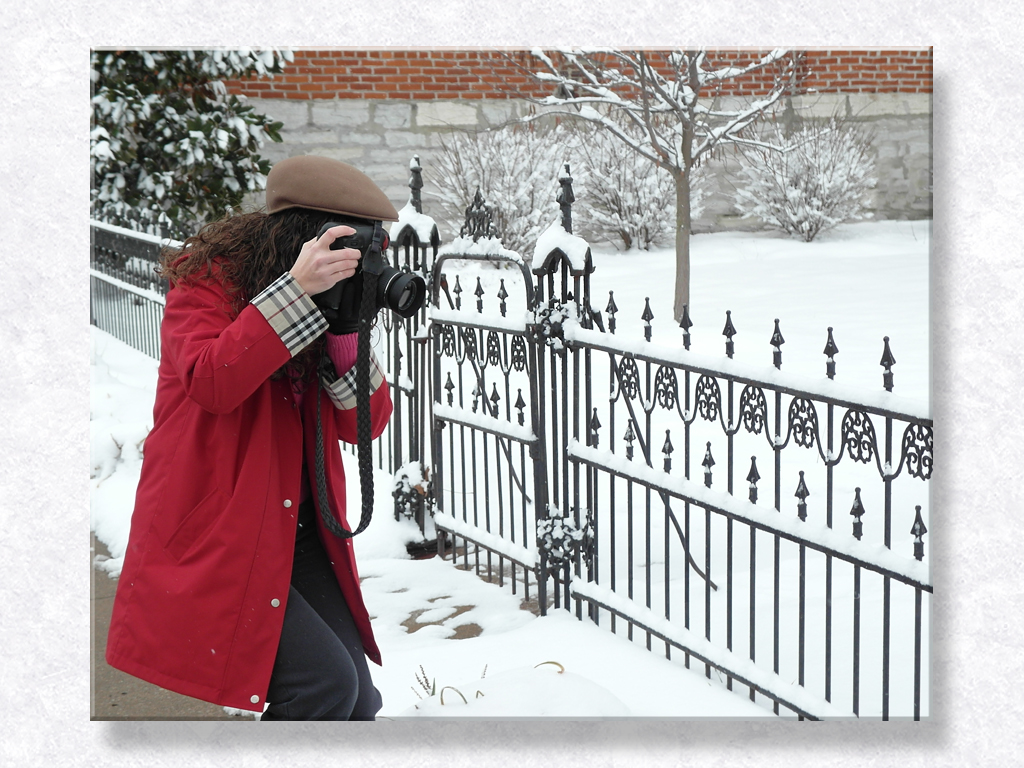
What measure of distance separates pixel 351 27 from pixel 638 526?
4.94 feet

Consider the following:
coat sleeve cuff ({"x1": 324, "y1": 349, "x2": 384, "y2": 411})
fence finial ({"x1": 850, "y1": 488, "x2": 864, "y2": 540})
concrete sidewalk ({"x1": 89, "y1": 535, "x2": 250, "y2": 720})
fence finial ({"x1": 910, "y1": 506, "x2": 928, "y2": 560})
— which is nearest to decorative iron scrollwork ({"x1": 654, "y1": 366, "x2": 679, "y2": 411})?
fence finial ({"x1": 850, "y1": 488, "x2": 864, "y2": 540})

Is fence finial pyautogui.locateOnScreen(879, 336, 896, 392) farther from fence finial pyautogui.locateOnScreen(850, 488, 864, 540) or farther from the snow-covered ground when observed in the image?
fence finial pyautogui.locateOnScreen(850, 488, 864, 540)

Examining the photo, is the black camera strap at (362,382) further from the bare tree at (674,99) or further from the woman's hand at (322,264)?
the bare tree at (674,99)

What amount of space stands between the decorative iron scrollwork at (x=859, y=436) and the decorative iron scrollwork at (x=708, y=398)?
32 centimetres

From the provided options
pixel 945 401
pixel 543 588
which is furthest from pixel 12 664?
pixel 945 401

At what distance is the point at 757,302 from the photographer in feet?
7.48

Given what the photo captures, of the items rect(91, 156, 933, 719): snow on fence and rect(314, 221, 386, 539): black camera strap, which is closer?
rect(314, 221, 386, 539): black camera strap

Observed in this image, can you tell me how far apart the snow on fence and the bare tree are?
8.9 inches

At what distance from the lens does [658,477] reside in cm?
251

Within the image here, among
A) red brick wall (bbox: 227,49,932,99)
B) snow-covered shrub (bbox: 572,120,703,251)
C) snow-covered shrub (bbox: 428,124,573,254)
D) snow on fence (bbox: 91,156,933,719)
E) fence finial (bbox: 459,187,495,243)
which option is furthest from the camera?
fence finial (bbox: 459,187,495,243)

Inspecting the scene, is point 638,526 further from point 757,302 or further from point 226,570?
point 226,570

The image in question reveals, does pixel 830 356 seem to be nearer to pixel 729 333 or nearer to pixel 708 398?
pixel 729 333

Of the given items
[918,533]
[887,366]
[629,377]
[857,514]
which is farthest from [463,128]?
[918,533]

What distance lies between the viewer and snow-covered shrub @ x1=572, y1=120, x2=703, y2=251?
235 cm
